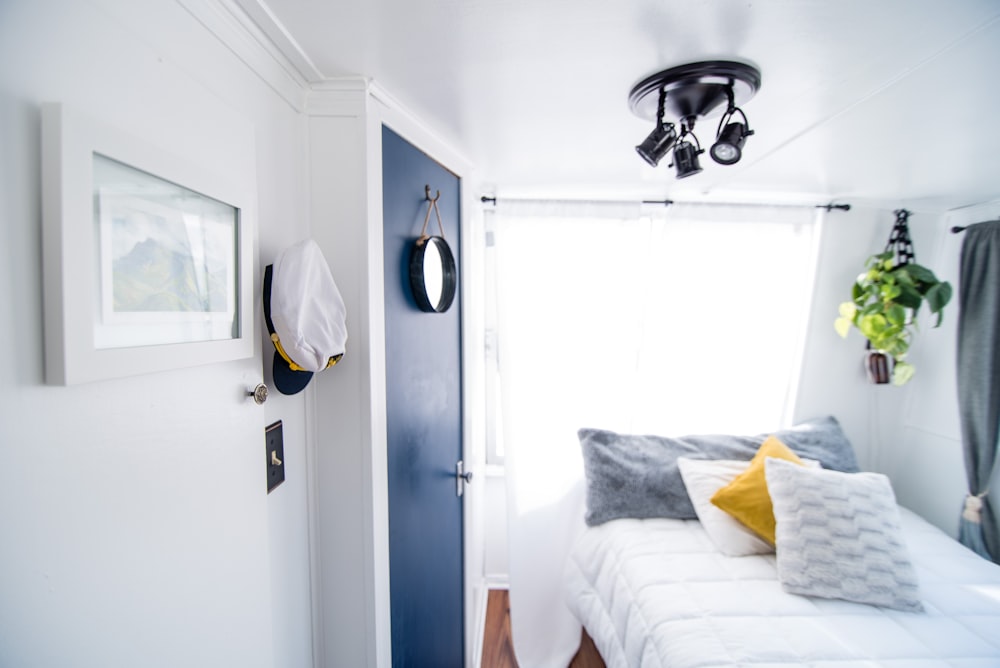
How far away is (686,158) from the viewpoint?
104 centimetres

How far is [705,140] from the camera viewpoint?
130 centimetres

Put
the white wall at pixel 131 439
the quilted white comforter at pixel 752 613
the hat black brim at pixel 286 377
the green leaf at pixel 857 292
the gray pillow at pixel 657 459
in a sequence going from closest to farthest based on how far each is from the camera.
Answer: the white wall at pixel 131 439
the hat black brim at pixel 286 377
the quilted white comforter at pixel 752 613
the gray pillow at pixel 657 459
the green leaf at pixel 857 292

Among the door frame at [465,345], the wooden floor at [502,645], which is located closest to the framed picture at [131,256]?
the door frame at [465,345]

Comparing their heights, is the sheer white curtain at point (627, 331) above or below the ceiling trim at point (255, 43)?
below

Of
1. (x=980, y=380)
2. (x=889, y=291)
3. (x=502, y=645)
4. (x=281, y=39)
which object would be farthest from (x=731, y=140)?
(x=502, y=645)

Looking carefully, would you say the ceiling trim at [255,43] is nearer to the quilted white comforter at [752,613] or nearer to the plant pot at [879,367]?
the quilted white comforter at [752,613]

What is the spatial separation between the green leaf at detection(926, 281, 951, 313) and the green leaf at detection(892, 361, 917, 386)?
1.03 ft

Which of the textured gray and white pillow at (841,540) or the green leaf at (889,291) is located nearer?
the textured gray and white pillow at (841,540)

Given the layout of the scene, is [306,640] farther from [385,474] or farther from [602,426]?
[602,426]

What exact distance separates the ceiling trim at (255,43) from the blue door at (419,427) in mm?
224

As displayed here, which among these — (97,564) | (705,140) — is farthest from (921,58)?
(97,564)

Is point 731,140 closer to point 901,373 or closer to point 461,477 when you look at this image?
point 461,477

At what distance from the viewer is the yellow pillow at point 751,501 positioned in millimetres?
1483

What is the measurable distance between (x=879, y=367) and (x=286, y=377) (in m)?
2.82
